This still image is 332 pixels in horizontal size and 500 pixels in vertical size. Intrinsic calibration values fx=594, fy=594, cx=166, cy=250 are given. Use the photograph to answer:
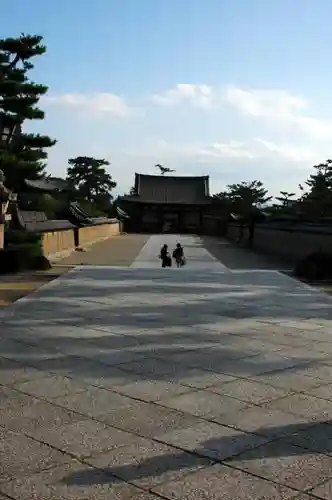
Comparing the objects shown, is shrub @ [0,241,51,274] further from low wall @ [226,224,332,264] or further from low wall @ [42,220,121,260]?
low wall @ [226,224,332,264]

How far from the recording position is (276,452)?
3.26m

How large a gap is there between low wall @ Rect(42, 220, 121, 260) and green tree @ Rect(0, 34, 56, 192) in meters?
2.60

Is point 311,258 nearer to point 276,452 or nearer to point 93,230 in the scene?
point 276,452

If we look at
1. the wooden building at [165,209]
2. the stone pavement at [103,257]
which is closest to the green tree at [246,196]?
the wooden building at [165,209]

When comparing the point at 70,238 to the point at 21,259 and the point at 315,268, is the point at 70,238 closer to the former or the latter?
the point at 21,259

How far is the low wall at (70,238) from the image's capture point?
24078 millimetres

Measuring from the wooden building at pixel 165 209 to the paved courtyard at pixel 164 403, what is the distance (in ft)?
172

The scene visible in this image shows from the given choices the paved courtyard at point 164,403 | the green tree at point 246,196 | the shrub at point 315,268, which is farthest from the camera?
the green tree at point 246,196

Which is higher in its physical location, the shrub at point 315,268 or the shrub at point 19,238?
the shrub at point 19,238

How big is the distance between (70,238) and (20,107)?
989 cm

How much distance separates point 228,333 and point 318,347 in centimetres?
107

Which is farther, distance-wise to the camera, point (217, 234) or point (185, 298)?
point (217, 234)

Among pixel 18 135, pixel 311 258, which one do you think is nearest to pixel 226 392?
pixel 311 258

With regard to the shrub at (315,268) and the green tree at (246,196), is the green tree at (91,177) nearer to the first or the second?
the green tree at (246,196)
